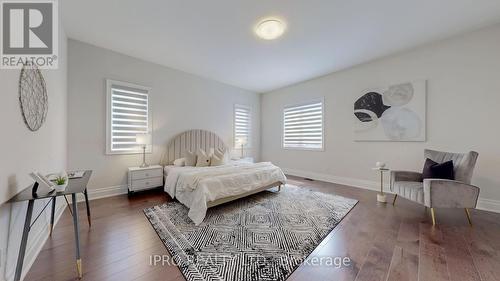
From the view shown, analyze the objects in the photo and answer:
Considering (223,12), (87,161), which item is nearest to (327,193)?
(223,12)

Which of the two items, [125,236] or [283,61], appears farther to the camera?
[283,61]

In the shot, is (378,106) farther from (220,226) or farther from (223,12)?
(220,226)

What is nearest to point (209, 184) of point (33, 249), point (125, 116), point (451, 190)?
point (33, 249)

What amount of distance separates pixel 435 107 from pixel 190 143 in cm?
506

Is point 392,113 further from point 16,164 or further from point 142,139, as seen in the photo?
point 16,164

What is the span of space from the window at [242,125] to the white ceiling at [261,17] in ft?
6.16

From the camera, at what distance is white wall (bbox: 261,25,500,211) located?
9.25ft

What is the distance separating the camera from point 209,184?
2.66 meters

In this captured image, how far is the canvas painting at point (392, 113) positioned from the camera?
3.41 m

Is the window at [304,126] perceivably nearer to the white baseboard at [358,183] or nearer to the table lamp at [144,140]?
the white baseboard at [358,183]

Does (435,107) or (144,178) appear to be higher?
(435,107)

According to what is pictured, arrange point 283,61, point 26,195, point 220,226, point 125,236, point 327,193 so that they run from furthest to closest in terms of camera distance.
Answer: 1. point 283,61
2. point 327,193
3. point 220,226
4. point 125,236
5. point 26,195

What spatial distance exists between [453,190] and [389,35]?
2515mm

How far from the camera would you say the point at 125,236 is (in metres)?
2.07
